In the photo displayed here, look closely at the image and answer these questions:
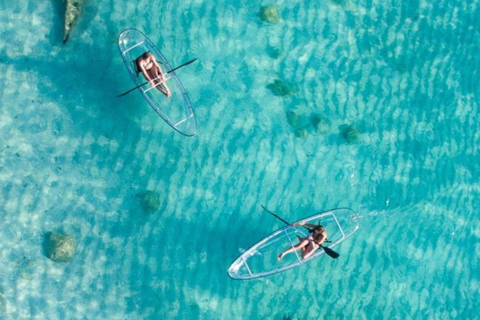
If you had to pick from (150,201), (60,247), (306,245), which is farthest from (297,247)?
(60,247)

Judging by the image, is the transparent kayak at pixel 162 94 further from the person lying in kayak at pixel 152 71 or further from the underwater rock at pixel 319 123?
the underwater rock at pixel 319 123

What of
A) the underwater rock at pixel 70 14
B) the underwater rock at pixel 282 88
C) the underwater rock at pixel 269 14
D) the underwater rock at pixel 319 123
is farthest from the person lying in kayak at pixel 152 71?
the underwater rock at pixel 319 123

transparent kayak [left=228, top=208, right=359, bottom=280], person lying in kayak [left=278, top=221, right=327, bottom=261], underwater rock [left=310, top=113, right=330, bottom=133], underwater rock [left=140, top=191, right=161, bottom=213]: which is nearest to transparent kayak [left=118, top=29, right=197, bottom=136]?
underwater rock [left=140, top=191, right=161, bottom=213]

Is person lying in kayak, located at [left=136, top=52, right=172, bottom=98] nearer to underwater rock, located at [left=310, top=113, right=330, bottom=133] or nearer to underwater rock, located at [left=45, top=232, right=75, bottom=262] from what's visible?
underwater rock, located at [left=310, top=113, right=330, bottom=133]

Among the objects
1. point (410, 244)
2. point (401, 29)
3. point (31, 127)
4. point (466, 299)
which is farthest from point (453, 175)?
point (31, 127)

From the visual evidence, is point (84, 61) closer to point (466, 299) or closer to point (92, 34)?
point (92, 34)
